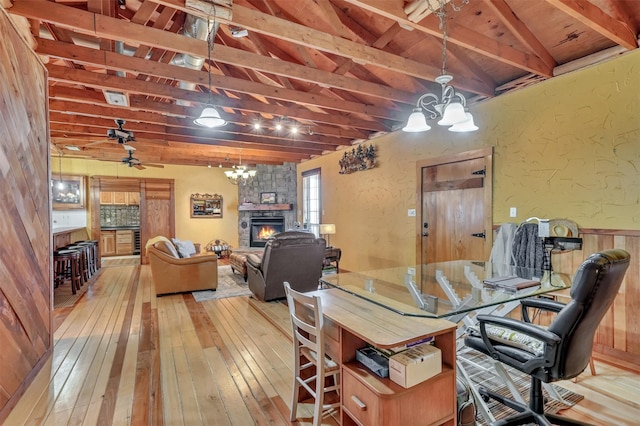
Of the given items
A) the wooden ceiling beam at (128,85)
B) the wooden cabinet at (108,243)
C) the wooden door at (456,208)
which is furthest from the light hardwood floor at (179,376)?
the wooden cabinet at (108,243)

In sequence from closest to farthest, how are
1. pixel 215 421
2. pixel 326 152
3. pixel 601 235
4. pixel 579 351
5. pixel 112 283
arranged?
pixel 579 351 < pixel 215 421 < pixel 601 235 < pixel 112 283 < pixel 326 152

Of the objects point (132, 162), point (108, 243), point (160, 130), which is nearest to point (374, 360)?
point (160, 130)

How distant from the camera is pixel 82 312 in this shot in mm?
4016

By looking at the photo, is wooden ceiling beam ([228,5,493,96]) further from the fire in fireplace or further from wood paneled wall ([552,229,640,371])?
the fire in fireplace

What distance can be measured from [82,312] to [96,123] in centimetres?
286

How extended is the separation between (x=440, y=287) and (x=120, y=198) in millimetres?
9729

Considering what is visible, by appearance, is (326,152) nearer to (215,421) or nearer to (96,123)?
(96,123)

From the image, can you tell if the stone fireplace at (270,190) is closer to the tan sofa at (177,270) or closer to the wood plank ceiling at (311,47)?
the wood plank ceiling at (311,47)

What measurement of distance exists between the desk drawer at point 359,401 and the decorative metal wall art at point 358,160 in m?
4.43

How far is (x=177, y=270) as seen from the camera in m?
4.75

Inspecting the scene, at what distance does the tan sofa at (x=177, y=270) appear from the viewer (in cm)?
465

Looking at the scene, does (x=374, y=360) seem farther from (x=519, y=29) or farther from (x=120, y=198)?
(x=120, y=198)

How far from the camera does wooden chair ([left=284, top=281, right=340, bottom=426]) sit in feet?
5.21

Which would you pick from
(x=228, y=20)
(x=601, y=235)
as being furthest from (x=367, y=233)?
(x=228, y=20)
